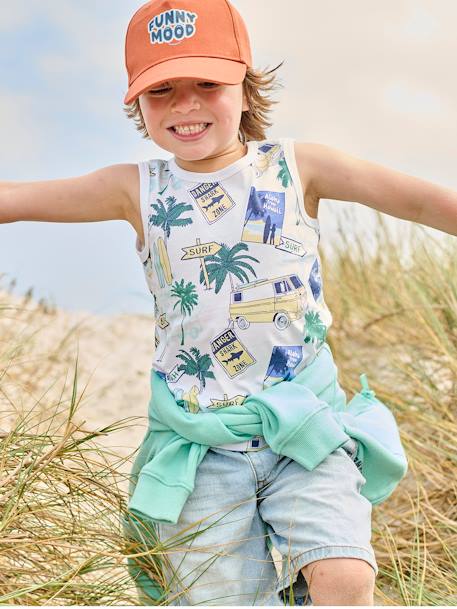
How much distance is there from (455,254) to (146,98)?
2406 millimetres

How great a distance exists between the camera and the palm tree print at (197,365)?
204cm

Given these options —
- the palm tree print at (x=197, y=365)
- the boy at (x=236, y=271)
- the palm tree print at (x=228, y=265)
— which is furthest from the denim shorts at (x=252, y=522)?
the palm tree print at (x=228, y=265)

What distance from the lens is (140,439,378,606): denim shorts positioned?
1.93 meters

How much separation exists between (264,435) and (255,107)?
0.83 metres

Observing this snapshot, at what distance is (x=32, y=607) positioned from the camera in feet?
5.42

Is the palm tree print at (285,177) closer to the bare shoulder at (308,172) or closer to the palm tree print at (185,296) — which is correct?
the bare shoulder at (308,172)

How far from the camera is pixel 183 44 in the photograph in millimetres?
2029

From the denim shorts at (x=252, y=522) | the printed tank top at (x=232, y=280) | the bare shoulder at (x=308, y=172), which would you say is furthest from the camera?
the bare shoulder at (x=308, y=172)

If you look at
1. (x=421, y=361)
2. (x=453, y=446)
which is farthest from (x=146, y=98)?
(x=421, y=361)

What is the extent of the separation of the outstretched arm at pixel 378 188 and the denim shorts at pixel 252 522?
0.58 meters

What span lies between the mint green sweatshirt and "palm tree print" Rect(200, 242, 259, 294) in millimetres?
258

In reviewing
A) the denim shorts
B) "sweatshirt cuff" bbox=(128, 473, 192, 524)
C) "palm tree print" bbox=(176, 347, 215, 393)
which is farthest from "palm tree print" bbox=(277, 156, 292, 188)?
"sweatshirt cuff" bbox=(128, 473, 192, 524)

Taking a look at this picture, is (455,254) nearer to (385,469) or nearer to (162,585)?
(385,469)

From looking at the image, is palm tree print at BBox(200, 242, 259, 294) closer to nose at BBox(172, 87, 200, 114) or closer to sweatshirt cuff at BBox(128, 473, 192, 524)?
nose at BBox(172, 87, 200, 114)
